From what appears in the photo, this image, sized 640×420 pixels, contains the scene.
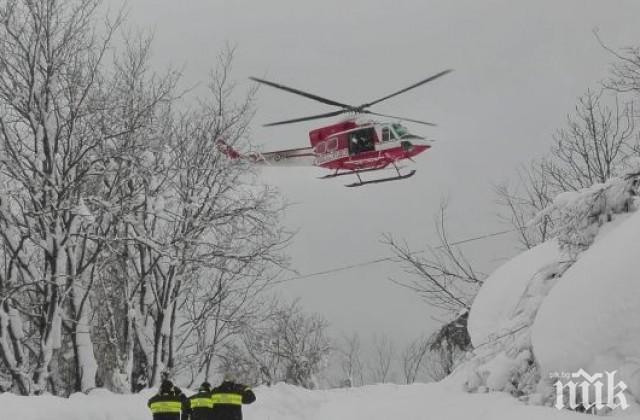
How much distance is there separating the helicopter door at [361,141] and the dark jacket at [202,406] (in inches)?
529

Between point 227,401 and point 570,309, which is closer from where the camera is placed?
point 570,309

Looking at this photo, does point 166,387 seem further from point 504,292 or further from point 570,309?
point 570,309

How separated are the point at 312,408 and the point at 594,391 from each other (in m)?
9.72

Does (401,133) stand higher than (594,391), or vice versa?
(401,133)

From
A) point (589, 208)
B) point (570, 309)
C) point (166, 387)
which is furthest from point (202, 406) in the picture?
point (589, 208)

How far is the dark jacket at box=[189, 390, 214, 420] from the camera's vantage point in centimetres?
852

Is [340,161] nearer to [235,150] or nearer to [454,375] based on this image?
[235,150]

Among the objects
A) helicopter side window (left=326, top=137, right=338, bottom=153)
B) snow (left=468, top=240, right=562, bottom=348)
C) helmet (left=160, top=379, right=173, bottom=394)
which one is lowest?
helmet (left=160, top=379, right=173, bottom=394)

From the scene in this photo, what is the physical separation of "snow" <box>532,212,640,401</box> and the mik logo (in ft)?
0.21

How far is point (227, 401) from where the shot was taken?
8.51 meters

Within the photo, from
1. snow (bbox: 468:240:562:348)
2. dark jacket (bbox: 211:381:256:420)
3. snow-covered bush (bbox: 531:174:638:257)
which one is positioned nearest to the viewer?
snow-covered bush (bbox: 531:174:638:257)

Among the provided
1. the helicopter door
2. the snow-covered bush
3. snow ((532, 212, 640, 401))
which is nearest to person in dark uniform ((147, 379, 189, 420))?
snow ((532, 212, 640, 401))

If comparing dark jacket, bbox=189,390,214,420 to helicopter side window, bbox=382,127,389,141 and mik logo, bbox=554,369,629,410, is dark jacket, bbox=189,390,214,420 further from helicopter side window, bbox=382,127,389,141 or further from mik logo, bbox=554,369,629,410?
helicopter side window, bbox=382,127,389,141

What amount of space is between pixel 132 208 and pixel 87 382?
389 cm
